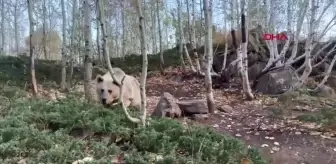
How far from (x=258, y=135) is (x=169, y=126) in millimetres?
1919

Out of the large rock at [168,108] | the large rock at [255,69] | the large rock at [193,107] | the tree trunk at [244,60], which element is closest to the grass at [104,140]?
the large rock at [168,108]

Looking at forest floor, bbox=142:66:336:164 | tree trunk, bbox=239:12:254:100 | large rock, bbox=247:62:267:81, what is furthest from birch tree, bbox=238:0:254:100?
large rock, bbox=247:62:267:81

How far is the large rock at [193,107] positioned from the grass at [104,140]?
2.11m

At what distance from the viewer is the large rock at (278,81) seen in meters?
10.3

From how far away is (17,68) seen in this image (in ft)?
47.9

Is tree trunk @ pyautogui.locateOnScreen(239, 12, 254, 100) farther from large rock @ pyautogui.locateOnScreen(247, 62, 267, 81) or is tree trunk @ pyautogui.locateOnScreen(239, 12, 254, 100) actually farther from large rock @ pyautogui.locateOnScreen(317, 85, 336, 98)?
large rock @ pyautogui.locateOnScreen(247, 62, 267, 81)

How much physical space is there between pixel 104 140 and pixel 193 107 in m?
3.16

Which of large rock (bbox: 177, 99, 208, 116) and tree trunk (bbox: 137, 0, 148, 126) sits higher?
tree trunk (bbox: 137, 0, 148, 126)

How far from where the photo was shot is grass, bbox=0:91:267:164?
360 centimetres

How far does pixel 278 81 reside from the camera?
10391 mm

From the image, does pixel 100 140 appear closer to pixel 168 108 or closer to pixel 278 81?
pixel 168 108

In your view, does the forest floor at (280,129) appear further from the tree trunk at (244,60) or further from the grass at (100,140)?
the grass at (100,140)

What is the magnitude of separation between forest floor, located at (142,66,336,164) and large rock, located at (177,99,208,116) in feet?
0.81

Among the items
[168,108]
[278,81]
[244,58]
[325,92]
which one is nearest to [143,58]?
[168,108]
